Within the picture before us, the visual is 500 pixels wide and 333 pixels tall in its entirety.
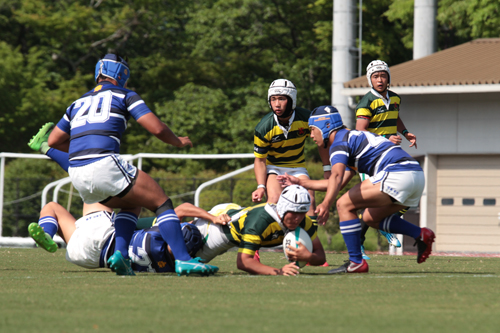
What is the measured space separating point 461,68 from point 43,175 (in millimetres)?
12620

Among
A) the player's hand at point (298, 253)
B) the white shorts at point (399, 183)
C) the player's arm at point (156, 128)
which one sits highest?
the player's arm at point (156, 128)

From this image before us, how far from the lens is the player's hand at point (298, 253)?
6.40m

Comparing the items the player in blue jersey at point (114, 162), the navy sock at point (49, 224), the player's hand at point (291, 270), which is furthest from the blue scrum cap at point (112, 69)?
the player's hand at point (291, 270)

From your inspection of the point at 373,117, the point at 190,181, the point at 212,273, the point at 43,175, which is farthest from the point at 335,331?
the point at 43,175

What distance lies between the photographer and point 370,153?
6.84m

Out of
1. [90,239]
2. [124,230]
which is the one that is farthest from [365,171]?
[90,239]

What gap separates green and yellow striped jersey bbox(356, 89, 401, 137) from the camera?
8.85 metres

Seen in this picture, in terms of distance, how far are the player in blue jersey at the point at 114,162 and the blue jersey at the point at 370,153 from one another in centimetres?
146

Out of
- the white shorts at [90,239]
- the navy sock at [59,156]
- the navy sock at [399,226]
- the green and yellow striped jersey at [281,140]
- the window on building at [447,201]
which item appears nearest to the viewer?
the white shorts at [90,239]

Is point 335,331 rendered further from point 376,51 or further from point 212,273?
point 376,51

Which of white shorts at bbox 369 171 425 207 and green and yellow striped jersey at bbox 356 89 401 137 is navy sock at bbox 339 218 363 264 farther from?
green and yellow striped jersey at bbox 356 89 401 137

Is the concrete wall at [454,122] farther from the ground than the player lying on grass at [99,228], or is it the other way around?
the concrete wall at [454,122]

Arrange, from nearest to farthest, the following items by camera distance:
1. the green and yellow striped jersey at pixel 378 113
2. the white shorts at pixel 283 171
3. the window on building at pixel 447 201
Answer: the white shorts at pixel 283 171 < the green and yellow striped jersey at pixel 378 113 < the window on building at pixel 447 201

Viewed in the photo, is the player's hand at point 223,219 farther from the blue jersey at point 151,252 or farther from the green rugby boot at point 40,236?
the green rugby boot at point 40,236
